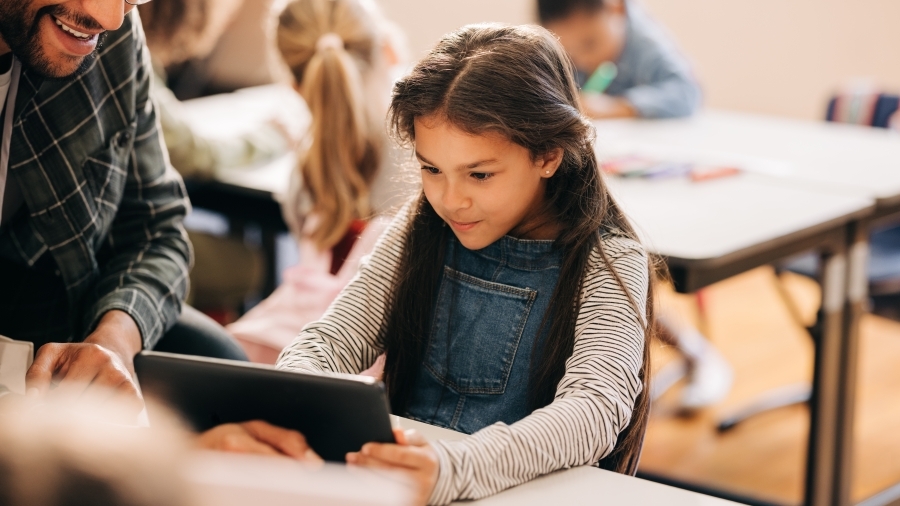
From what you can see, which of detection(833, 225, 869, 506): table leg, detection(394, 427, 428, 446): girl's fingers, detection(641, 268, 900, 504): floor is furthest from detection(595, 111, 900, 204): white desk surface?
detection(394, 427, 428, 446): girl's fingers

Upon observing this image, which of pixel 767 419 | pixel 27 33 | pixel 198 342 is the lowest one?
pixel 767 419

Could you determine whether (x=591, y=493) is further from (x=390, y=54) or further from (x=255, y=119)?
(x=255, y=119)

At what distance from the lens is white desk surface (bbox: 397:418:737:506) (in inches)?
35.2

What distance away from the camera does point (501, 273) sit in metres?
1.23

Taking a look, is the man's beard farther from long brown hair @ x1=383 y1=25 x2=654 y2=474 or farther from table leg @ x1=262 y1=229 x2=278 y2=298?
table leg @ x1=262 y1=229 x2=278 y2=298

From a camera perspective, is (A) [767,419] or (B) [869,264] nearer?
(B) [869,264]

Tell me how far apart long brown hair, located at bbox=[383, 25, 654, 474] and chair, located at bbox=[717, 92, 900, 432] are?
1.14 m

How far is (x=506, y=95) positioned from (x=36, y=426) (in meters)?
0.61

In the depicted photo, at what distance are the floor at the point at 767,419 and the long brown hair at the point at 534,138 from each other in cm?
88

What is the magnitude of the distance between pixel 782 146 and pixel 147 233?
1.59 m

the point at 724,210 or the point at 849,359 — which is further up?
the point at 724,210

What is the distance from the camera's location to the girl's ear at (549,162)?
1168 millimetres

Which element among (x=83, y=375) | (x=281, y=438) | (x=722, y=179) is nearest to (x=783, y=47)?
(x=722, y=179)

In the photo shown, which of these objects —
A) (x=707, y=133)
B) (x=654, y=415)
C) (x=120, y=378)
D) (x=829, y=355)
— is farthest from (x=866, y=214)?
(x=120, y=378)
